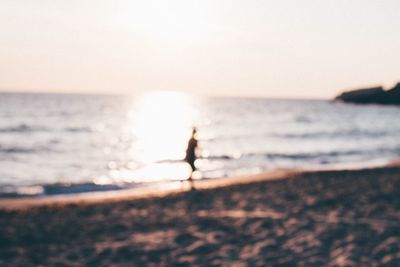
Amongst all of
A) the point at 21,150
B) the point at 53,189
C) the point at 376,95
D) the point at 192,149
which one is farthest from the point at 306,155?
the point at 376,95

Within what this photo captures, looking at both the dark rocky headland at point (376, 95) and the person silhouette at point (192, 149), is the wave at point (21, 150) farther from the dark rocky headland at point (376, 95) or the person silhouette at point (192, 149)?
the dark rocky headland at point (376, 95)

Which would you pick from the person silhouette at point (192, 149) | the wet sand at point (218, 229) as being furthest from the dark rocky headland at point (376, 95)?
the wet sand at point (218, 229)

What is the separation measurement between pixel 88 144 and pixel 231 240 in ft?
124

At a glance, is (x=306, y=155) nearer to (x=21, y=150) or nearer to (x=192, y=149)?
(x=192, y=149)

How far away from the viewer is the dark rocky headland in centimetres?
11802

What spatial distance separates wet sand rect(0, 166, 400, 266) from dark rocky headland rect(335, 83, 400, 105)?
359 feet

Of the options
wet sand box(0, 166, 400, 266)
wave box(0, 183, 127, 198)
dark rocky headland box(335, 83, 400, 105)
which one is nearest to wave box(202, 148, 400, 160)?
wave box(0, 183, 127, 198)

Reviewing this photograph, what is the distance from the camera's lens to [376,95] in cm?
12312

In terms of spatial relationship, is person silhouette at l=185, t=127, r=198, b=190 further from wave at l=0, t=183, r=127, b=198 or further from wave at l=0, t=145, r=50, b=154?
wave at l=0, t=145, r=50, b=154

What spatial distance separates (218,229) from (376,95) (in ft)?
396

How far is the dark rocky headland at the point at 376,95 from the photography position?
387 feet

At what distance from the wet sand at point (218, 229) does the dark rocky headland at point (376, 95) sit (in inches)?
4305

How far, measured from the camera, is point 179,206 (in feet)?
45.7

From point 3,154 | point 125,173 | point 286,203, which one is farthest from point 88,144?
point 286,203
